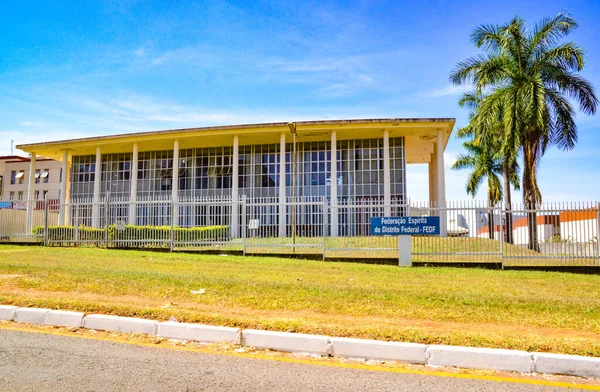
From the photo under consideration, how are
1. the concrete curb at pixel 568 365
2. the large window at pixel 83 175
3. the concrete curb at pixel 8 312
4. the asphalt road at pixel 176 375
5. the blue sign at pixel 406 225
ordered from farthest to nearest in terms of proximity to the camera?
the large window at pixel 83 175 < the blue sign at pixel 406 225 < the concrete curb at pixel 8 312 < the concrete curb at pixel 568 365 < the asphalt road at pixel 176 375

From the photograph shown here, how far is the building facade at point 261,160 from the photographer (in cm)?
2716

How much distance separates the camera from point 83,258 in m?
13.3

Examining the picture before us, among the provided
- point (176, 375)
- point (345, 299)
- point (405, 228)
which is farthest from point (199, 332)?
point (405, 228)

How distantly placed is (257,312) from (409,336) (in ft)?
7.90

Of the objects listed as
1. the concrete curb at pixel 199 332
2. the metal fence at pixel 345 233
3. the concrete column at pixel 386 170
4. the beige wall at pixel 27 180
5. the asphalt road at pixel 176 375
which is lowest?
the asphalt road at pixel 176 375

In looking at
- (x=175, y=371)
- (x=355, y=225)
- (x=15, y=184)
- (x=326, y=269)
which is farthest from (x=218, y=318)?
(x=15, y=184)

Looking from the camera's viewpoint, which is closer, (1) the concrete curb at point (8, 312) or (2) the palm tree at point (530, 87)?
(1) the concrete curb at point (8, 312)

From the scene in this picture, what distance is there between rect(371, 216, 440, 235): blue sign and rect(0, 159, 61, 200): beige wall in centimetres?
5779

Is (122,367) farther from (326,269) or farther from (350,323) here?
(326,269)

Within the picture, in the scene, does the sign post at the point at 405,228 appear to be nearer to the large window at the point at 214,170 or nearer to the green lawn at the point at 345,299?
the green lawn at the point at 345,299

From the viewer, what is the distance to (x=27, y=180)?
62.2 meters

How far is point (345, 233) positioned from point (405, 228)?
3.11 meters

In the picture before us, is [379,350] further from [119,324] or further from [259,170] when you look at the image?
[259,170]

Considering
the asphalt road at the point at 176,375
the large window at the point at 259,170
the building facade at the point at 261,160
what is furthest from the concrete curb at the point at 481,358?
the large window at the point at 259,170
